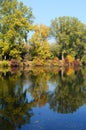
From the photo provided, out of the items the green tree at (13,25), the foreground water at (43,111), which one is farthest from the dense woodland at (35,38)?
the foreground water at (43,111)

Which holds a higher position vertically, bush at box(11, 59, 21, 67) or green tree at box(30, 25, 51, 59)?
green tree at box(30, 25, 51, 59)

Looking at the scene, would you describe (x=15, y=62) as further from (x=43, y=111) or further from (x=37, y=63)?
(x=43, y=111)

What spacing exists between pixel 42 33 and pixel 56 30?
1113 centimetres

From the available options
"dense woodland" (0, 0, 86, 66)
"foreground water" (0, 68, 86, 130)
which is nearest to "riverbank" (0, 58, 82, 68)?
"dense woodland" (0, 0, 86, 66)

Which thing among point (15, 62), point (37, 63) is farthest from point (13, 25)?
point (37, 63)

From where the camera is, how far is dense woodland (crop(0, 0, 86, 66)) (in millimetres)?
66875

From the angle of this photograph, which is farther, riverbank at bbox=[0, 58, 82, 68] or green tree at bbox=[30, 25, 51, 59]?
green tree at bbox=[30, 25, 51, 59]

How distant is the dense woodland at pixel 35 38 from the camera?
66.9 m

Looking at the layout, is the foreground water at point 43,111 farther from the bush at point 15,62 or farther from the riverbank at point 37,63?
the bush at point 15,62

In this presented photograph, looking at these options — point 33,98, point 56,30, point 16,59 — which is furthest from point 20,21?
point 33,98

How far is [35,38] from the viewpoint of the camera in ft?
263

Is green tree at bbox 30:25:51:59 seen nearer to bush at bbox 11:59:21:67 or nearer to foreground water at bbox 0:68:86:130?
bush at bbox 11:59:21:67

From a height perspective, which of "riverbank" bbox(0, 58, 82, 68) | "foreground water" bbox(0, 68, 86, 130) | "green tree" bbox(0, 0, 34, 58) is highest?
"green tree" bbox(0, 0, 34, 58)

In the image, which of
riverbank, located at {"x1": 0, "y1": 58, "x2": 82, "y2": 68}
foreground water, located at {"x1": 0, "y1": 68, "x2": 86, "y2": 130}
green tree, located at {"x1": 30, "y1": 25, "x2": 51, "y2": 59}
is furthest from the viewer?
green tree, located at {"x1": 30, "y1": 25, "x2": 51, "y2": 59}
